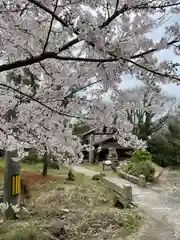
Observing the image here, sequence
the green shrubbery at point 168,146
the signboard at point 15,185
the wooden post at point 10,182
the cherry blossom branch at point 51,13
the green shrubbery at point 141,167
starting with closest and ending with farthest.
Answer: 1. the cherry blossom branch at point 51,13
2. the wooden post at point 10,182
3. the signboard at point 15,185
4. the green shrubbery at point 141,167
5. the green shrubbery at point 168,146

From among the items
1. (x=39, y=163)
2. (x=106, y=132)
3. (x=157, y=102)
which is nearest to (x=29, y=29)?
(x=106, y=132)

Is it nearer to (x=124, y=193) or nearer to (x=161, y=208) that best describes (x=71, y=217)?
(x=124, y=193)

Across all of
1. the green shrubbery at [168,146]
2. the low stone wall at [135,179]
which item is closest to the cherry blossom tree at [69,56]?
the low stone wall at [135,179]

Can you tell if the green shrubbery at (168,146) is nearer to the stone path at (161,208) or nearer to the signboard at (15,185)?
the stone path at (161,208)

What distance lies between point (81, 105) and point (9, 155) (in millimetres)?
3457

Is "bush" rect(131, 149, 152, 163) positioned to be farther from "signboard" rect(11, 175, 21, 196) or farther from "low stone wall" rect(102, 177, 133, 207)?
"signboard" rect(11, 175, 21, 196)

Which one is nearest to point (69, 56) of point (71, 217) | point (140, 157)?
point (71, 217)

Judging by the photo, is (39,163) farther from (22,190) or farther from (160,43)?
(160,43)

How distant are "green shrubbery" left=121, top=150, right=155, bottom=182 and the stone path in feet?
4.40

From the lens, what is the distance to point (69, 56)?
2045 millimetres

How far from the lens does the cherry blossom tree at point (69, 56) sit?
1.62 metres

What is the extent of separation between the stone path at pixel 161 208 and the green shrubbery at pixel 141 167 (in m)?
1.34

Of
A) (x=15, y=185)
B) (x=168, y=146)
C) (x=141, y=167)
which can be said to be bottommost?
(x=15, y=185)

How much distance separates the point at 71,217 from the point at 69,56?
457 centimetres
